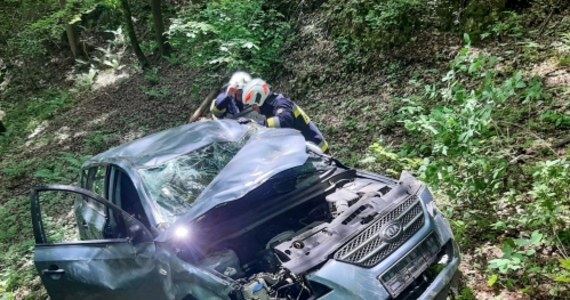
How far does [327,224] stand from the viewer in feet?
11.7

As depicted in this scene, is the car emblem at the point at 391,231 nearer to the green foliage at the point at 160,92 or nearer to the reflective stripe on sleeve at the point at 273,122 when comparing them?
the reflective stripe on sleeve at the point at 273,122

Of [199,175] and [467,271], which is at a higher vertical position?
[199,175]

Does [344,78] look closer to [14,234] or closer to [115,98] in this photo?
[14,234]

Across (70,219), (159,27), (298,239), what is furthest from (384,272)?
(159,27)

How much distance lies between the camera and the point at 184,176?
411cm

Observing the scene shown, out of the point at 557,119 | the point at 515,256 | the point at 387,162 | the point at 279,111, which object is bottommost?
the point at 387,162

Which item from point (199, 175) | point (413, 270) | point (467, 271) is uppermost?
point (199, 175)

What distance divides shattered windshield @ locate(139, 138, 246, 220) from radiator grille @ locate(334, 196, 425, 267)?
1442 mm

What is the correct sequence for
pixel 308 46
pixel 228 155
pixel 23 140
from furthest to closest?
pixel 23 140 < pixel 308 46 < pixel 228 155

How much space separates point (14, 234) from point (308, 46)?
6.86 meters

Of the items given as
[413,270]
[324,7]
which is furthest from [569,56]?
[324,7]

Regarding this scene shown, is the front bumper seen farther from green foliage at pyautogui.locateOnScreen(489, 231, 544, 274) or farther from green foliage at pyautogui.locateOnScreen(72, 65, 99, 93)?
green foliage at pyautogui.locateOnScreen(72, 65, 99, 93)

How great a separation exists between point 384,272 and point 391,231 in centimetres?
35

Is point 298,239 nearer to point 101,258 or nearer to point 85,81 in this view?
point 101,258
